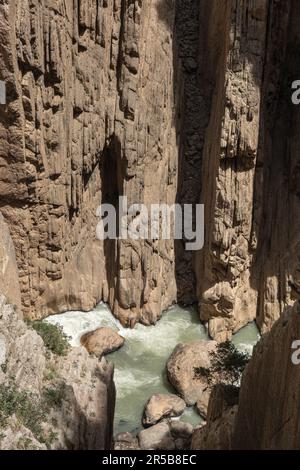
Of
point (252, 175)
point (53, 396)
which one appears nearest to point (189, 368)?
point (53, 396)

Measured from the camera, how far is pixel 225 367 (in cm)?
1390

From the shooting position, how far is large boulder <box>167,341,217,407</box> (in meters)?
15.1

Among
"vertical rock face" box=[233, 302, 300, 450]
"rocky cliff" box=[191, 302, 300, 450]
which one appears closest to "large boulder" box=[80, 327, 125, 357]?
"rocky cliff" box=[191, 302, 300, 450]

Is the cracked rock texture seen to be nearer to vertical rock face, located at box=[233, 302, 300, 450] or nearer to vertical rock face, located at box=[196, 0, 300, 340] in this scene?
vertical rock face, located at box=[196, 0, 300, 340]

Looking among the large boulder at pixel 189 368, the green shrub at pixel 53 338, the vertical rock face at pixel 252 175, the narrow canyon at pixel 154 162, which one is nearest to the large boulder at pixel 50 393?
the green shrub at pixel 53 338

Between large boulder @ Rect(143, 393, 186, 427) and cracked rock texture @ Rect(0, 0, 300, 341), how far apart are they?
393 centimetres

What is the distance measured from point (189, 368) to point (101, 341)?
A: 11.5 feet

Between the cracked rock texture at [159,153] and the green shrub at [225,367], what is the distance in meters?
3.10

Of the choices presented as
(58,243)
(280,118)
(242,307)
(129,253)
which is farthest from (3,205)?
(280,118)

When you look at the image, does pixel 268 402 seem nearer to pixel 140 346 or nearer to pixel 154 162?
pixel 140 346

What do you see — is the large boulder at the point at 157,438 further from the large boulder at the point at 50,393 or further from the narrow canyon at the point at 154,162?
the large boulder at the point at 50,393

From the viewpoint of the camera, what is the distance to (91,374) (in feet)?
35.1

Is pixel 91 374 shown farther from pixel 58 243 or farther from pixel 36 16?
pixel 36 16

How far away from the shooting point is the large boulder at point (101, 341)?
16406 millimetres
